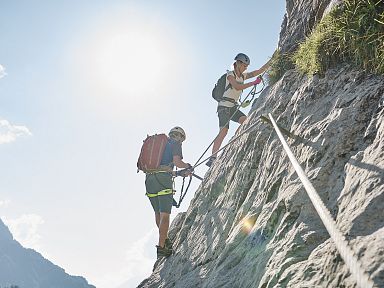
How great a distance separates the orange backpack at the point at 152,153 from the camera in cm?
1159

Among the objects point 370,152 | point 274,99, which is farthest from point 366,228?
point 274,99

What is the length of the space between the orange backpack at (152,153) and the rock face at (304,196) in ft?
10.3

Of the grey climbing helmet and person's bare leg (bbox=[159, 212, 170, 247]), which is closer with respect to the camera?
person's bare leg (bbox=[159, 212, 170, 247])

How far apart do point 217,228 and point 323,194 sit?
4184mm

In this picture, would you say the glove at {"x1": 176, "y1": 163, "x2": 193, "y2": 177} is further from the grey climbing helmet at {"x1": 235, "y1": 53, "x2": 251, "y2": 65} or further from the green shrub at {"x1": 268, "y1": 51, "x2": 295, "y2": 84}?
the grey climbing helmet at {"x1": 235, "y1": 53, "x2": 251, "y2": 65}

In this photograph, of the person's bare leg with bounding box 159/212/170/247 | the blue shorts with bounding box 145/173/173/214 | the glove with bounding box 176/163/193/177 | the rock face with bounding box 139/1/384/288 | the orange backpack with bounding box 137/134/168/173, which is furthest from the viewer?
the glove with bounding box 176/163/193/177

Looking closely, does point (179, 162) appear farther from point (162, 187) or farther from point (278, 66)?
point (278, 66)

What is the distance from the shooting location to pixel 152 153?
38.1 feet

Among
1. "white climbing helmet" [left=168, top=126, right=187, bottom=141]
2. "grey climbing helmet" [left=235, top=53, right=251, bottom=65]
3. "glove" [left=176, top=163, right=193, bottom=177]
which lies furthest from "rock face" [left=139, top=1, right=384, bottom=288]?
"grey climbing helmet" [left=235, top=53, right=251, bottom=65]

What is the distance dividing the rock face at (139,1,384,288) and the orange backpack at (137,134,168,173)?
3.14 metres

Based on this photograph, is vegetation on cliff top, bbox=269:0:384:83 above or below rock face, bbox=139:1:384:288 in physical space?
above

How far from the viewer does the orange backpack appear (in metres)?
11.6

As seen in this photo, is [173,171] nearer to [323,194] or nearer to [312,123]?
[312,123]

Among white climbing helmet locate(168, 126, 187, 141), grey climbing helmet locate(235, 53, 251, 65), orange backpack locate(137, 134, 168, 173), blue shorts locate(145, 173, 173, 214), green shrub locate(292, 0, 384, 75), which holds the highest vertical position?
grey climbing helmet locate(235, 53, 251, 65)
